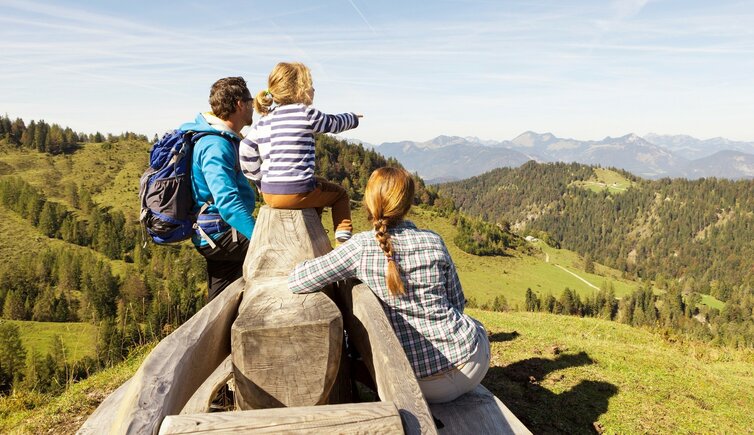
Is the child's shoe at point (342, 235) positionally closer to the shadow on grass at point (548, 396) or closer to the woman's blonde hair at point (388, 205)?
the woman's blonde hair at point (388, 205)

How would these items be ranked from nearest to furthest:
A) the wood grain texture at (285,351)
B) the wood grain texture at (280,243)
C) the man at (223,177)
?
the wood grain texture at (285,351), the wood grain texture at (280,243), the man at (223,177)

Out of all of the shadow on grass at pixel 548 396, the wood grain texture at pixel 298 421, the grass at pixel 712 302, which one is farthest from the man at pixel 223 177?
the grass at pixel 712 302

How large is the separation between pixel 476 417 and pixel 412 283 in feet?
3.77

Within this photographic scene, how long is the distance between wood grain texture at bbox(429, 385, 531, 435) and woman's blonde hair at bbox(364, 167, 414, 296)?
105cm

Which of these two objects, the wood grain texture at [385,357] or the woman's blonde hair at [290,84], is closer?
the wood grain texture at [385,357]

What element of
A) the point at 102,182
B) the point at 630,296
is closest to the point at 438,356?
the point at 630,296

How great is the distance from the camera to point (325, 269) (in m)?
3.31

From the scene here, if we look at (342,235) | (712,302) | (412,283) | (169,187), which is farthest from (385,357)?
(712,302)

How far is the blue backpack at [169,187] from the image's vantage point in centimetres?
445

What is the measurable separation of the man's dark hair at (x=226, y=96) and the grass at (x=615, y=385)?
523 cm

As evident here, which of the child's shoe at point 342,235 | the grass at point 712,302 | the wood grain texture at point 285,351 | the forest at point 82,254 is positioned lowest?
the grass at point 712,302

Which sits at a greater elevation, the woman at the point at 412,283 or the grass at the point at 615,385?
the woman at the point at 412,283

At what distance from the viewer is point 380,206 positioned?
140 inches

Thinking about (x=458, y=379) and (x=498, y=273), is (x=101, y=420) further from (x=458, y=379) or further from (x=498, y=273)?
(x=498, y=273)
